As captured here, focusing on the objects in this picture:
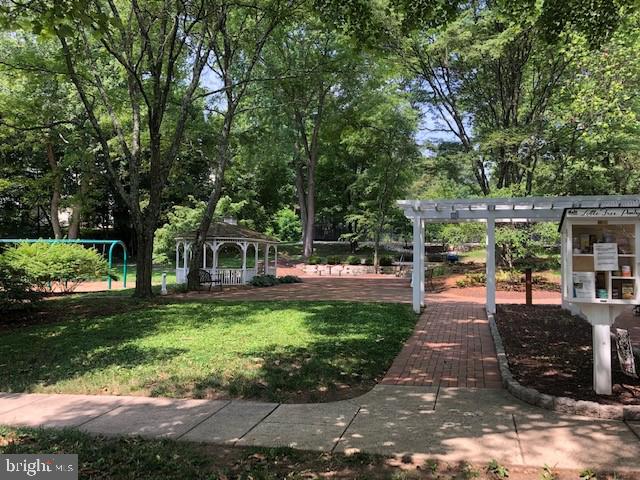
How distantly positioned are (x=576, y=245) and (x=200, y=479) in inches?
171

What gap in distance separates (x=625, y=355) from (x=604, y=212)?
1.81m

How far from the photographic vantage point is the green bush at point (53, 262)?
47.1 feet

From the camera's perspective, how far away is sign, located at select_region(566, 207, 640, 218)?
520cm

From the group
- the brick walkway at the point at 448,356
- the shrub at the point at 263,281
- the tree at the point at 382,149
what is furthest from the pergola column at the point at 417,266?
the tree at the point at 382,149

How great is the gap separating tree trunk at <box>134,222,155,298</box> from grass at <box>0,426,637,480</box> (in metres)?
11.2

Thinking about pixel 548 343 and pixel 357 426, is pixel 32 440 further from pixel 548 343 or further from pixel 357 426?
pixel 548 343

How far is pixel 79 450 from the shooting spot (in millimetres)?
4203

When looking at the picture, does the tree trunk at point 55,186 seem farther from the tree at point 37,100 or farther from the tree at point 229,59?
the tree at point 229,59

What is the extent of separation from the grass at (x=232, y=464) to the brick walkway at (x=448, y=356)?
242 cm

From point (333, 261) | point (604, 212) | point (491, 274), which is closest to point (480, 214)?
point (491, 274)

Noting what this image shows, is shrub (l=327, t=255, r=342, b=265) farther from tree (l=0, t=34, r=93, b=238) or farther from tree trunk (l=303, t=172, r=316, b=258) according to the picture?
tree (l=0, t=34, r=93, b=238)

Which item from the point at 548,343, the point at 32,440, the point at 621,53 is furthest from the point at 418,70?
the point at 32,440

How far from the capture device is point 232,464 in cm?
396

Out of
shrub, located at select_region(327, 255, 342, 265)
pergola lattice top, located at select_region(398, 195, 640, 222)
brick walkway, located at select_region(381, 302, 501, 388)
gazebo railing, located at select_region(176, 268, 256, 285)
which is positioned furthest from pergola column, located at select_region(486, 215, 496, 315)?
shrub, located at select_region(327, 255, 342, 265)
